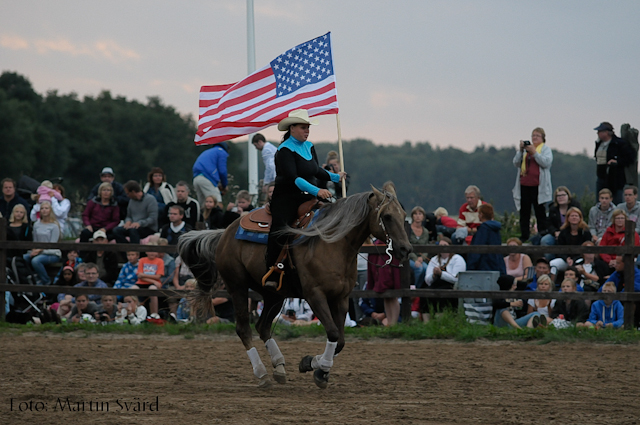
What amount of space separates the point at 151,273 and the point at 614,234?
738 cm

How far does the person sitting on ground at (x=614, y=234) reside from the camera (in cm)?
1213

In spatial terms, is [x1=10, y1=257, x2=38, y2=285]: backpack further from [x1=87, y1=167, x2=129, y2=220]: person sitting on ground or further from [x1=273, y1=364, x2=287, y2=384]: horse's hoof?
[x1=273, y1=364, x2=287, y2=384]: horse's hoof

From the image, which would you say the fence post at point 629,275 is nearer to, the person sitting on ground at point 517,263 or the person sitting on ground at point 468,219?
the person sitting on ground at point 517,263

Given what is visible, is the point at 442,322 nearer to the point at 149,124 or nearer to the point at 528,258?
the point at 528,258

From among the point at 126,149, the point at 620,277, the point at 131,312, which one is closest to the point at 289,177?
the point at 620,277

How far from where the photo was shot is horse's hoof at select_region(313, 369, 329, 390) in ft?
24.7

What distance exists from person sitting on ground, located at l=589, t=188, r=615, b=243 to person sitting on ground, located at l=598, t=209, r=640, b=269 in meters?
0.95

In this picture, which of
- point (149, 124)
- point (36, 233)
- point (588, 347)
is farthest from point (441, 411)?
point (149, 124)

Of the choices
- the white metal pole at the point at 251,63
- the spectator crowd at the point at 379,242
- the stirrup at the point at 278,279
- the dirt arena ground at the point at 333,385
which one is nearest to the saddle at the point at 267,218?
the stirrup at the point at 278,279

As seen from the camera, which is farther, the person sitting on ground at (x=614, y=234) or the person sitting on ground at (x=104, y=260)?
the person sitting on ground at (x=104, y=260)

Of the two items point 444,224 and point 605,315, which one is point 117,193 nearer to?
point 444,224

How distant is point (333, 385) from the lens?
25.7 feet

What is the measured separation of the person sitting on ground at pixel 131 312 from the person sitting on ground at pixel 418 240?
4.49 meters

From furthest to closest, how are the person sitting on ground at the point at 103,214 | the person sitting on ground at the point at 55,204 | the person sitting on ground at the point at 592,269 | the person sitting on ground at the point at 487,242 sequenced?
the person sitting on ground at the point at 55,204 → the person sitting on ground at the point at 103,214 → the person sitting on ground at the point at 487,242 → the person sitting on ground at the point at 592,269
